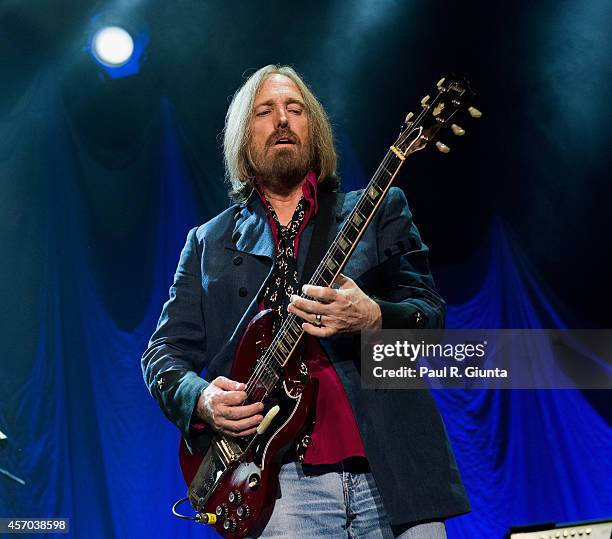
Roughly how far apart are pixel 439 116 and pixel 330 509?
1125 millimetres

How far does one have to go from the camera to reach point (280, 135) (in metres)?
2.65

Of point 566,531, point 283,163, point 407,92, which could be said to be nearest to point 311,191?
point 283,163

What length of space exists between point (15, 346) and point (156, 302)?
2.27 feet

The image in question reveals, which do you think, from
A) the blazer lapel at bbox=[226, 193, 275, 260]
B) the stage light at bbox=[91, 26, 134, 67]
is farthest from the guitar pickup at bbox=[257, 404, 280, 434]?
the stage light at bbox=[91, 26, 134, 67]

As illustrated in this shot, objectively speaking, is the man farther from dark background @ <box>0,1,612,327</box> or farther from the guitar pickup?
dark background @ <box>0,1,612,327</box>

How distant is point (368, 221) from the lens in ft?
7.25

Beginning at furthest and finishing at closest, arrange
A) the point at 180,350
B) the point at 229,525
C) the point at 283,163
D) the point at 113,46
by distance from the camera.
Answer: the point at 113,46 < the point at 283,163 < the point at 180,350 < the point at 229,525

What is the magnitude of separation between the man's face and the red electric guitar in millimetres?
455

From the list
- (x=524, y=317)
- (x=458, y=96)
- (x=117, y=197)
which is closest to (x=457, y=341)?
(x=524, y=317)

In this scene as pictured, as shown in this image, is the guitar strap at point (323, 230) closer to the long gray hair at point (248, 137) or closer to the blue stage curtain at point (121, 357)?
the long gray hair at point (248, 137)

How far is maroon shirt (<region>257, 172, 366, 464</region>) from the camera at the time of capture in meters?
2.15

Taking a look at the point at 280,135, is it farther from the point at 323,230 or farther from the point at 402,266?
the point at 402,266

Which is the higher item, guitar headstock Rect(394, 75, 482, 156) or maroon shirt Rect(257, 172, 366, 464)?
guitar headstock Rect(394, 75, 482, 156)

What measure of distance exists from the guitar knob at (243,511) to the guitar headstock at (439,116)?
1.07 m
